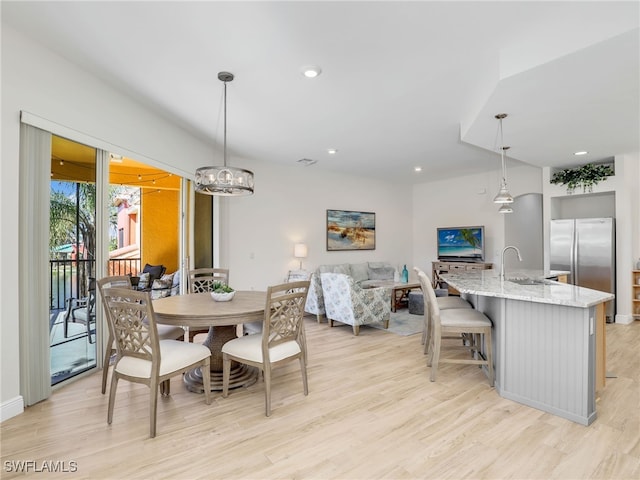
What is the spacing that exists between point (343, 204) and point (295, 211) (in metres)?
1.31

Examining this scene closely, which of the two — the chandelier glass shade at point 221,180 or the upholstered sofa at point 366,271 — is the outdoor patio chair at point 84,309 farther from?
the upholstered sofa at point 366,271

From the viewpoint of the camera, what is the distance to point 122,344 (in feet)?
7.83

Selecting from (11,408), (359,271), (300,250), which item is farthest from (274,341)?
(359,271)

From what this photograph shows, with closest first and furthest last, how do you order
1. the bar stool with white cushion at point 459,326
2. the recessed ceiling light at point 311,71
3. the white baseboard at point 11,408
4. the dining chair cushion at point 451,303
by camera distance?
the white baseboard at point 11,408
the recessed ceiling light at point 311,71
the bar stool with white cushion at point 459,326
the dining chair cushion at point 451,303

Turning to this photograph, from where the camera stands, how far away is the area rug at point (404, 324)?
15.7ft

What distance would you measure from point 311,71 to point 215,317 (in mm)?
2225

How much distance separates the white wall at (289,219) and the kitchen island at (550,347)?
407 centimetres

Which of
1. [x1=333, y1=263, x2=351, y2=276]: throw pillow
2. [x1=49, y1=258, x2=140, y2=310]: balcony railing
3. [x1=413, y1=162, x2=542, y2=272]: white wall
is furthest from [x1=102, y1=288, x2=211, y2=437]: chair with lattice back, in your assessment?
[x1=413, y1=162, x2=542, y2=272]: white wall

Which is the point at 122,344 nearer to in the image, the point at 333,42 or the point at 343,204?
the point at 333,42

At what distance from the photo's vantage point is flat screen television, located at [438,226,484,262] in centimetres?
730

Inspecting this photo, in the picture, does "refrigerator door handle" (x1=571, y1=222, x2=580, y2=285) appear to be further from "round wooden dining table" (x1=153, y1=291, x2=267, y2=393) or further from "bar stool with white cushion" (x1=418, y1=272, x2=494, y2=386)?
"round wooden dining table" (x1=153, y1=291, x2=267, y2=393)

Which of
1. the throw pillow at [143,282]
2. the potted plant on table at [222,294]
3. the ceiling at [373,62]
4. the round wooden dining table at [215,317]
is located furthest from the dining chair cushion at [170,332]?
the throw pillow at [143,282]

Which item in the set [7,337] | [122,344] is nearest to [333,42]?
[122,344]

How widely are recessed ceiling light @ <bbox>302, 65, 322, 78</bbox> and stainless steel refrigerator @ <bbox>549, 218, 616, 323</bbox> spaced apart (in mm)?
5058
